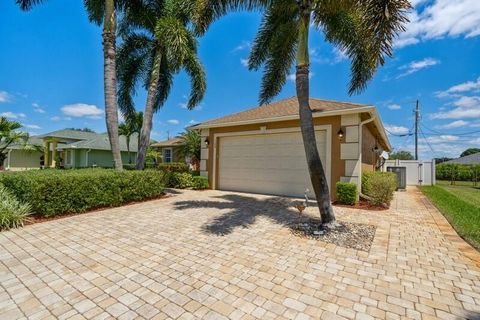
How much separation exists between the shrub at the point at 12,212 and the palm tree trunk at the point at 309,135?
7003 millimetres

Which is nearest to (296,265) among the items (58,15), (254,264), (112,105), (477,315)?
(254,264)

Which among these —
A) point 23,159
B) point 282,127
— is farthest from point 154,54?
point 23,159

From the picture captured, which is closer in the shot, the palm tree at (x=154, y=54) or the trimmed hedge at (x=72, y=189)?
the trimmed hedge at (x=72, y=189)

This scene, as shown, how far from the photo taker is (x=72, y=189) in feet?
21.9

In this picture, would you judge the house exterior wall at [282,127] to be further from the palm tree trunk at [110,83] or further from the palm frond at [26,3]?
the palm frond at [26,3]

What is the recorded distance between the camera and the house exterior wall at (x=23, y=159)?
1055 inches

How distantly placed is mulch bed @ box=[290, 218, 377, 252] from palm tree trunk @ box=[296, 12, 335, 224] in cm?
29

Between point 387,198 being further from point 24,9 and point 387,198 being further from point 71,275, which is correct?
point 24,9

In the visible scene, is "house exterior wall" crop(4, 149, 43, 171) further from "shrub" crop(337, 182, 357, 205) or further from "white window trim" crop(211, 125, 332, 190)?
"shrub" crop(337, 182, 357, 205)

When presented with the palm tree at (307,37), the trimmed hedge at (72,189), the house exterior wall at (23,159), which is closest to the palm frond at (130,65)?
the trimmed hedge at (72,189)

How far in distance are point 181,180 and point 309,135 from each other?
8.56 meters

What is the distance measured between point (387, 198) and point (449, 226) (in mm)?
2261

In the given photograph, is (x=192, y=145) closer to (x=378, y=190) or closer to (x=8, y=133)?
(x=378, y=190)

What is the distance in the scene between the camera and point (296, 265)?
3623 mm
